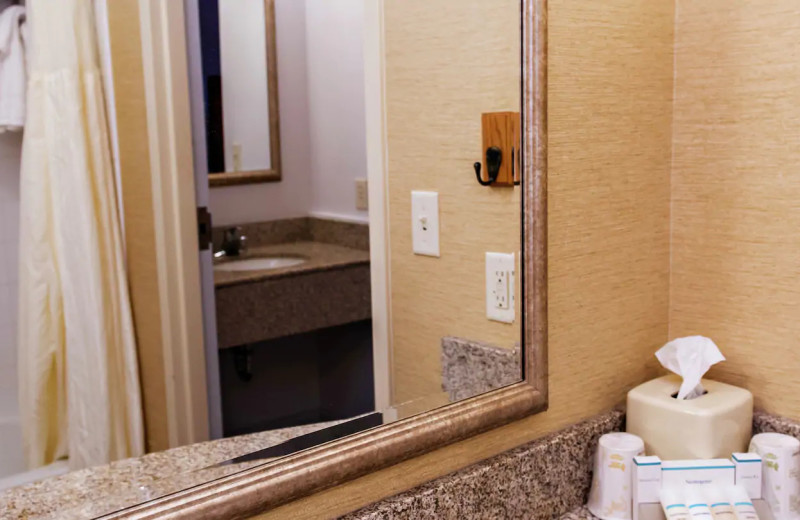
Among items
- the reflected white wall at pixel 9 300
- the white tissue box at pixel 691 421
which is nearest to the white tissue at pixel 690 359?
the white tissue box at pixel 691 421

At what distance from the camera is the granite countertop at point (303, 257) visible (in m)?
0.88

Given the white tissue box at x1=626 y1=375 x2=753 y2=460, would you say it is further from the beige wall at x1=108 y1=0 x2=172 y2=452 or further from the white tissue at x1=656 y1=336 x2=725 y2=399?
the beige wall at x1=108 y1=0 x2=172 y2=452

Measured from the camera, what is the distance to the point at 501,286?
115 cm

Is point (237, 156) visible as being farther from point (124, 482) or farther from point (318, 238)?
point (124, 482)

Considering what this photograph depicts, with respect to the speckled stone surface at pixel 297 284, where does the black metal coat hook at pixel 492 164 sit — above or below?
above

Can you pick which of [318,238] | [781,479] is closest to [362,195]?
[318,238]

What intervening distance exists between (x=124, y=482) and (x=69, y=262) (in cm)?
22

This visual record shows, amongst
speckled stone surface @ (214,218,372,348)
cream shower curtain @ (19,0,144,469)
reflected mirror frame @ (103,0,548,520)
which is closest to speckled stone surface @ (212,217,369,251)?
speckled stone surface @ (214,218,372,348)

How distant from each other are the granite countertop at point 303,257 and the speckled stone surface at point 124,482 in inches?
6.9

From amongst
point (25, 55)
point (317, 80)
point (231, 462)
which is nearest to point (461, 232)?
point (317, 80)

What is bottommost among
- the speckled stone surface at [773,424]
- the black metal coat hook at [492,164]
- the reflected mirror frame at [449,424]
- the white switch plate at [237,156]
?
the speckled stone surface at [773,424]

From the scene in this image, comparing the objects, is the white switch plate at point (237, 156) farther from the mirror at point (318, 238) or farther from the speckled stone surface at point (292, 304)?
the speckled stone surface at point (292, 304)

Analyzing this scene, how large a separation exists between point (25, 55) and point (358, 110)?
0.38 metres

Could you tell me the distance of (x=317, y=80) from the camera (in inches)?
37.1
